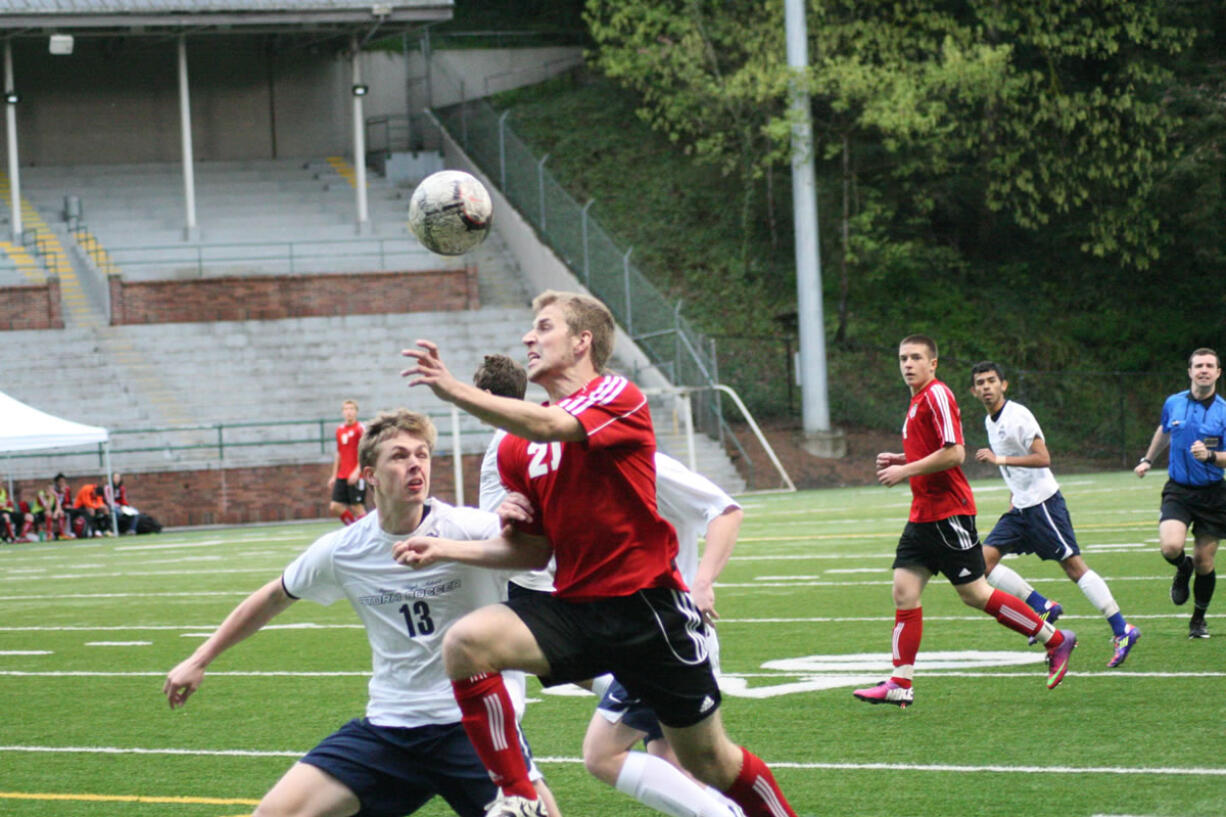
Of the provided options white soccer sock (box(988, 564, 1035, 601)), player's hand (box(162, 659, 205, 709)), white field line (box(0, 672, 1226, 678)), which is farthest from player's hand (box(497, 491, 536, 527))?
white soccer sock (box(988, 564, 1035, 601))

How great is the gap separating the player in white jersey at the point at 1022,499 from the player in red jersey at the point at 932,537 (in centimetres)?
134

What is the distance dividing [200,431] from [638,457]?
26907 millimetres

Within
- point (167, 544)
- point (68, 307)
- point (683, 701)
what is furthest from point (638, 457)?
point (68, 307)

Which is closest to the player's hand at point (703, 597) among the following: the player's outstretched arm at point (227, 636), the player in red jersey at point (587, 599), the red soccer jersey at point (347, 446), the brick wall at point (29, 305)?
the player in red jersey at point (587, 599)

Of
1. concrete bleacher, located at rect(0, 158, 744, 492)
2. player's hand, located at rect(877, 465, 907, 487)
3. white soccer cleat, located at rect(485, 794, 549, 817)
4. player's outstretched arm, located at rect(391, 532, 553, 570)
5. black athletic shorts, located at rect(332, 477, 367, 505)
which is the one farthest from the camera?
concrete bleacher, located at rect(0, 158, 744, 492)

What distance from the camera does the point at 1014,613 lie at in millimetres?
8781

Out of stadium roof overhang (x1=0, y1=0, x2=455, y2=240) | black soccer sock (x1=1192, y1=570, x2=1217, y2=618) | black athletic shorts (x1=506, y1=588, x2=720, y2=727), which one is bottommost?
black soccer sock (x1=1192, y1=570, x2=1217, y2=618)

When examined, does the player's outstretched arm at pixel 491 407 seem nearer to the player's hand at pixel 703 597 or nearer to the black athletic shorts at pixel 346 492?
the player's hand at pixel 703 597

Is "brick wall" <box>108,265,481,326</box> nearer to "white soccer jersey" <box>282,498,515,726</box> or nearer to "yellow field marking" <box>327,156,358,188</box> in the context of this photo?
"yellow field marking" <box>327,156,358,188</box>

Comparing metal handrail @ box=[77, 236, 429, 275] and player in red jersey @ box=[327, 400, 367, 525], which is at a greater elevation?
metal handrail @ box=[77, 236, 429, 275]

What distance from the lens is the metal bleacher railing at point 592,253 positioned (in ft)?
107

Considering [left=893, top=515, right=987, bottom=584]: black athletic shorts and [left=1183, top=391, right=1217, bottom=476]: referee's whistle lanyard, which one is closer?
[left=893, top=515, right=987, bottom=584]: black athletic shorts

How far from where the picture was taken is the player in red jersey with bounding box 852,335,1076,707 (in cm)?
835

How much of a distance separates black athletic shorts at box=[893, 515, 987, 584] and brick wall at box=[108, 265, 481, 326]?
27.7m
